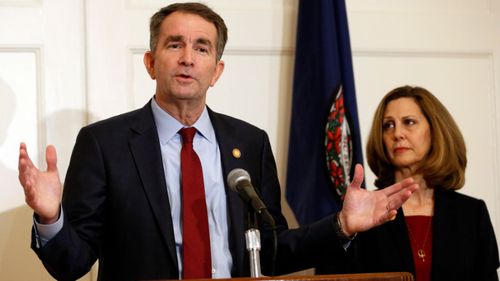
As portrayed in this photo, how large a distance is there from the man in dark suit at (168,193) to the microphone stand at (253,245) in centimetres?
45

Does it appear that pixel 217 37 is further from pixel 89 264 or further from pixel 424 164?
pixel 424 164

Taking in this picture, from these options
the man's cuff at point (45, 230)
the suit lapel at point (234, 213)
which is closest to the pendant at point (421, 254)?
the suit lapel at point (234, 213)

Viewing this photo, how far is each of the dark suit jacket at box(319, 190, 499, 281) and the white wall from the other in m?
0.65


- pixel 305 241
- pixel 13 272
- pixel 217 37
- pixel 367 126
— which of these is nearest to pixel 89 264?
pixel 305 241

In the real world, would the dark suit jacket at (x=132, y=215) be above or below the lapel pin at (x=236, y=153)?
below

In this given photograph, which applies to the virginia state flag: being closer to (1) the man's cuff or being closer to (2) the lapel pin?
(2) the lapel pin

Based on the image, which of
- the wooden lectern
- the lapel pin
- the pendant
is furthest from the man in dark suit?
the pendant

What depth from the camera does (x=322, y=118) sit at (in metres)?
3.18

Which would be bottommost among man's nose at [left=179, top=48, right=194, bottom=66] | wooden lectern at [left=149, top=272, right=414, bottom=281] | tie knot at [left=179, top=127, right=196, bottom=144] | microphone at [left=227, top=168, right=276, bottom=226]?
wooden lectern at [left=149, top=272, right=414, bottom=281]

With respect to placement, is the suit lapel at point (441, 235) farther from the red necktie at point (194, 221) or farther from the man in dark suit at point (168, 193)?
the red necktie at point (194, 221)

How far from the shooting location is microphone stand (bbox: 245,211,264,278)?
1.64 m

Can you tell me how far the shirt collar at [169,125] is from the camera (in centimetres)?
236

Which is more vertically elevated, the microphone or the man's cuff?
the microphone

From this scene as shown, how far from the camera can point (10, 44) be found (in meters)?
3.10
